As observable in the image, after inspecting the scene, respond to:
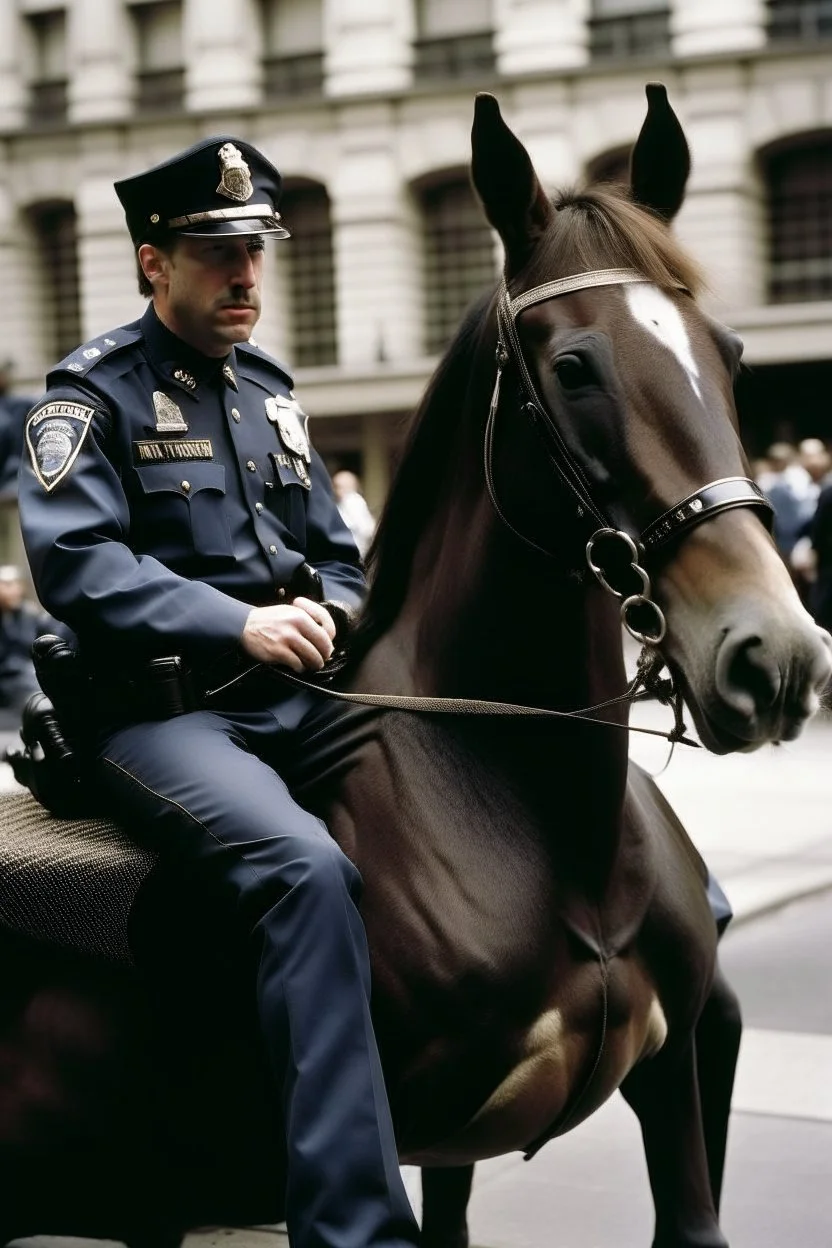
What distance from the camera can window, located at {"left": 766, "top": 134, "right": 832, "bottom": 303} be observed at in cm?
2595

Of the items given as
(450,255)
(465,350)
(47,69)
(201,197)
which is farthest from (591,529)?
(47,69)

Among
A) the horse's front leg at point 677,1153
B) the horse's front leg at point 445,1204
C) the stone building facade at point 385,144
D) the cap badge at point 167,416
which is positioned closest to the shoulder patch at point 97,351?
the cap badge at point 167,416

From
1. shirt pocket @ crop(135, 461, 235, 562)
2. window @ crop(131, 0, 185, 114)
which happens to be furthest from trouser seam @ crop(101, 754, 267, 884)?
window @ crop(131, 0, 185, 114)

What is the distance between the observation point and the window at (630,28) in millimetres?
26344

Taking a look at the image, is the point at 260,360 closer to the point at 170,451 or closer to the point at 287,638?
the point at 170,451

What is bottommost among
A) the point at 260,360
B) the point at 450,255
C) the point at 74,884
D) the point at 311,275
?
the point at 311,275

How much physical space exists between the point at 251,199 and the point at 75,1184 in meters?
1.86

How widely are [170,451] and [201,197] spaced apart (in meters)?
0.47

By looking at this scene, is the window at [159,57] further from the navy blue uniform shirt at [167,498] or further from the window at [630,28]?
the navy blue uniform shirt at [167,498]

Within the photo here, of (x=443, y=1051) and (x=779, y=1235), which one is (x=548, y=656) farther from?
(x=779, y=1235)

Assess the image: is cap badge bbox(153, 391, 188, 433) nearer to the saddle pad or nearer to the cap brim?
the cap brim

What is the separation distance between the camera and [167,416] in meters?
3.15

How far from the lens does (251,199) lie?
3189 millimetres

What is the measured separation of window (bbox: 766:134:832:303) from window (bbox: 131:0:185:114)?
34.8ft
